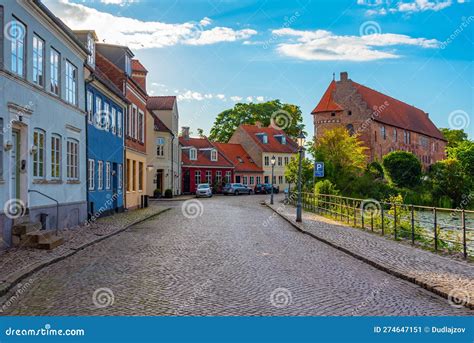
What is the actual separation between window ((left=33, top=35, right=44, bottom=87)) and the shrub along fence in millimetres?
10875

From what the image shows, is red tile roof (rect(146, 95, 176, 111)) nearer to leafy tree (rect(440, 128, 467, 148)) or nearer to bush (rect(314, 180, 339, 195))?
bush (rect(314, 180, 339, 195))

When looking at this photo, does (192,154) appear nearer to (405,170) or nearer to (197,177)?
(197,177)

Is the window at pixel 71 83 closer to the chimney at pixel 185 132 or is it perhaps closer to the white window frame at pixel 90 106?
the white window frame at pixel 90 106

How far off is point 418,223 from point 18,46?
38.8 feet

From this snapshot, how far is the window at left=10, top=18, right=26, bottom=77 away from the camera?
1356cm

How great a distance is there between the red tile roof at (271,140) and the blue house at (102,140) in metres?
47.9

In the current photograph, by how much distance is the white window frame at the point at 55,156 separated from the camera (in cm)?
1714

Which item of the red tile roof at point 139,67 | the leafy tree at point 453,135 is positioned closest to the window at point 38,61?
the red tile roof at point 139,67

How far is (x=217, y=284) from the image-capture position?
8.89 metres

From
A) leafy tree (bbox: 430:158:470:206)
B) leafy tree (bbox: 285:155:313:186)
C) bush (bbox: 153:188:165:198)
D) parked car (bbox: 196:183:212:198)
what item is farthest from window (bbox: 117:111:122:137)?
leafy tree (bbox: 430:158:470:206)

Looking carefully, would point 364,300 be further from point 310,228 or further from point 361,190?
point 361,190

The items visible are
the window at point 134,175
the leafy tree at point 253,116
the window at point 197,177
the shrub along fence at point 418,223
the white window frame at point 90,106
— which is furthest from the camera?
the leafy tree at point 253,116

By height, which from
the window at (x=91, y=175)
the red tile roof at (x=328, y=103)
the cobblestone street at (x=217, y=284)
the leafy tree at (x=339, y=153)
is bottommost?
the cobblestone street at (x=217, y=284)

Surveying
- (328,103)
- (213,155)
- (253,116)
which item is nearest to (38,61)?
(213,155)
